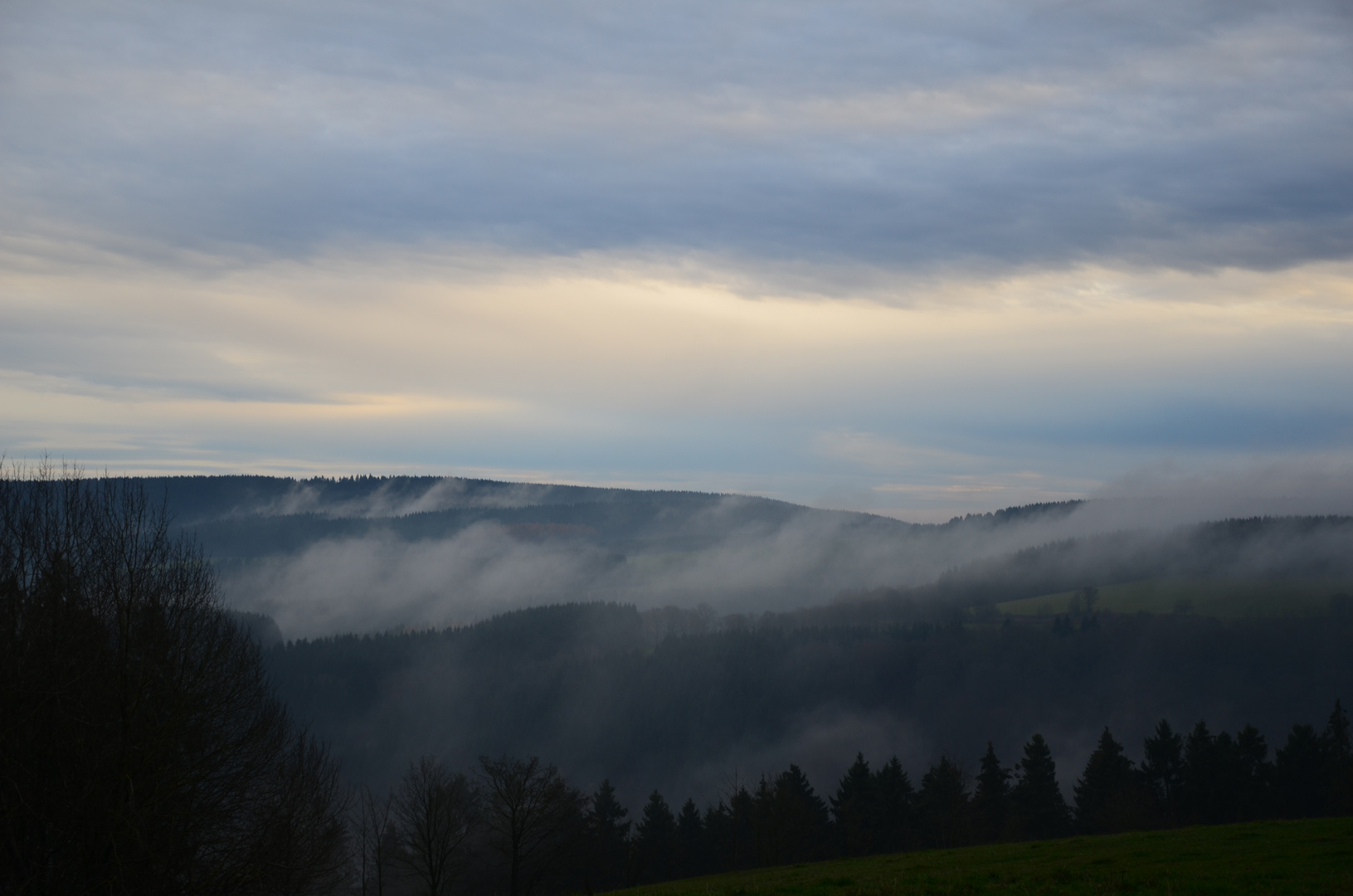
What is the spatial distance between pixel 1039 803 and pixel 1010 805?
2417 mm

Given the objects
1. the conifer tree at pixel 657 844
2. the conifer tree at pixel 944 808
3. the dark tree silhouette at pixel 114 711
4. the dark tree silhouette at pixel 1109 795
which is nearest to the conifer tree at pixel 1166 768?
the dark tree silhouette at pixel 1109 795

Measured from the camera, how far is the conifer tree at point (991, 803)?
238 feet

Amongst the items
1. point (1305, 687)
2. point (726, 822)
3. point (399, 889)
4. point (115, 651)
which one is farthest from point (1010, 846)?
point (1305, 687)

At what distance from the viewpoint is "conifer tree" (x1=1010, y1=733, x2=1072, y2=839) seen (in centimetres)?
7256

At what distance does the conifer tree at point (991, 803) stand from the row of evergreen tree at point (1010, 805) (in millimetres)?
118

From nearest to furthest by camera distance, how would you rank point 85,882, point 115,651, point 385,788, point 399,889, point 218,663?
point 85,882 → point 115,651 → point 218,663 → point 399,889 → point 385,788

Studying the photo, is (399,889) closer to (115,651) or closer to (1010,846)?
(1010,846)

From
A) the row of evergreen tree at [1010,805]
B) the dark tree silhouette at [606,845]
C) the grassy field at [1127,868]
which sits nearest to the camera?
the grassy field at [1127,868]

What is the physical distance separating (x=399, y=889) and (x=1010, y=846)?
76067 millimetres

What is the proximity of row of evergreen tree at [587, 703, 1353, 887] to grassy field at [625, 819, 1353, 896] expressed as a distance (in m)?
38.1

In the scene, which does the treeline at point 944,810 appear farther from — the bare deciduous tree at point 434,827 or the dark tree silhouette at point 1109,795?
the bare deciduous tree at point 434,827

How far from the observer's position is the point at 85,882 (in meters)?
16.5

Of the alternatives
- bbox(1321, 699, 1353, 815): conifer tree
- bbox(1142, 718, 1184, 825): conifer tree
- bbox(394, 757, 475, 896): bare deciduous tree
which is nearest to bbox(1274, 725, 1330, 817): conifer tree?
bbox(1321, 699, 1353, 815): conifer tree

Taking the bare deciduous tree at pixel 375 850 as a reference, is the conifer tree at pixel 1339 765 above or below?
above
